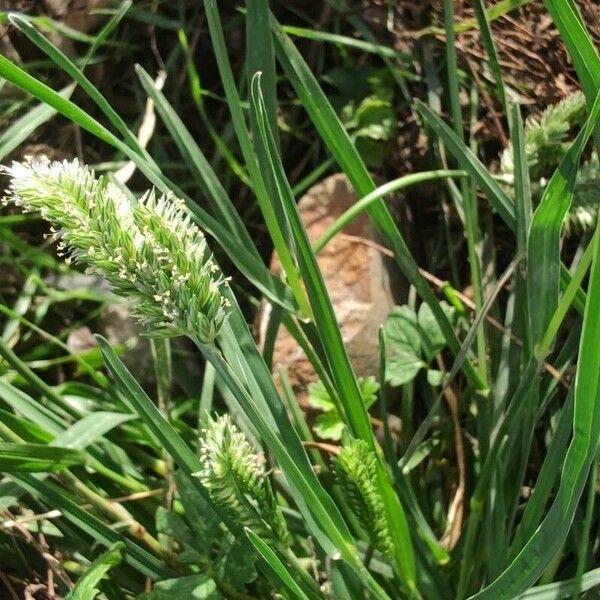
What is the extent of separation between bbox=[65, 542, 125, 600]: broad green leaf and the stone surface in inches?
14.8

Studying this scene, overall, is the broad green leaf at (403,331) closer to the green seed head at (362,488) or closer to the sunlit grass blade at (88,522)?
the green seed head at (362,488)

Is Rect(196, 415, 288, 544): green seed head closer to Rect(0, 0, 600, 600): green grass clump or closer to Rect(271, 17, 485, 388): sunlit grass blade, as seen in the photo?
Rect(0, 0, 600, 600): green grass clump

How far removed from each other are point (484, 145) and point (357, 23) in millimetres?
304

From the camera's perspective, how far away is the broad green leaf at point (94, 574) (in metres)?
0.85

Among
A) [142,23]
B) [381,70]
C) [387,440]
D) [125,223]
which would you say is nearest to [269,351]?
[387,440]

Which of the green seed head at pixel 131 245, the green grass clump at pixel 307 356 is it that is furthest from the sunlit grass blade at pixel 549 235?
the green seed head at pixel 131 245

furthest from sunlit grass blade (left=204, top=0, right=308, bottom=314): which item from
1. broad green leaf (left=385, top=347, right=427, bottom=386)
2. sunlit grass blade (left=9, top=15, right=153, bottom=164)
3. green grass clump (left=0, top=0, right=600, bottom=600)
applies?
broad green leaf (left=385, top=347, right=427, bottom=386)

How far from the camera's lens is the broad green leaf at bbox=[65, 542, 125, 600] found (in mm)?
847

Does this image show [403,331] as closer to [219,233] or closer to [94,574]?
[219,233]

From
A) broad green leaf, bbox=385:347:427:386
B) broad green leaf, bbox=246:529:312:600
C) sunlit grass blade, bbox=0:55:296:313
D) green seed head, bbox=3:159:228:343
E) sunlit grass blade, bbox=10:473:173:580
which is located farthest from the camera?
broad green leaf, bbox=385:347:427:386

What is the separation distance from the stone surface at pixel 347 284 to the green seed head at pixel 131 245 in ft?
1.95

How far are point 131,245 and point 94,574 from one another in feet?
1.58

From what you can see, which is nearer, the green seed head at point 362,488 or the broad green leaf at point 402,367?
the green seed head at point 362,488

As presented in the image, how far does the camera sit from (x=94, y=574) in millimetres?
883
